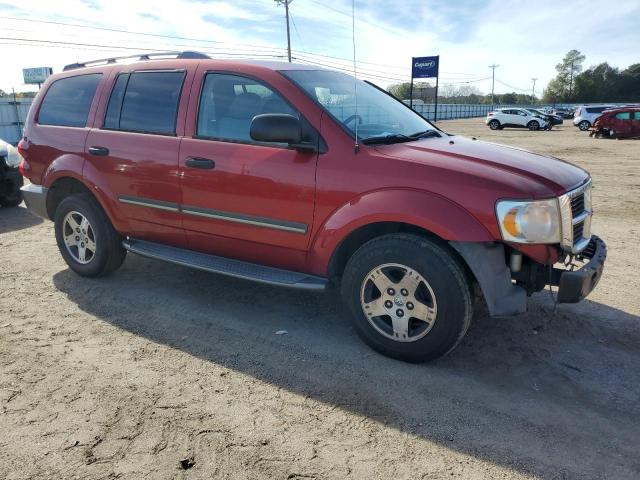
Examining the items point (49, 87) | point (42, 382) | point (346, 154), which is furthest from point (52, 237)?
point (346, 154)

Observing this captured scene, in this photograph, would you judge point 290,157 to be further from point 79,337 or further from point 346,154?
point 79,337

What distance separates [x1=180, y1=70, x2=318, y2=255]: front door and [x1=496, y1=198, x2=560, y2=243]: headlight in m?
1.24

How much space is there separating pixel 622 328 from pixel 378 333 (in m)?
1.97

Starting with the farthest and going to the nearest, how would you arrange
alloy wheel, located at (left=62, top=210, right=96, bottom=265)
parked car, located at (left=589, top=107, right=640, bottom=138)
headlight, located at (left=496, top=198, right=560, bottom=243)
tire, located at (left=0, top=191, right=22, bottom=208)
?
parked car, located at (left=589, top=107, right=640, bottom=138), tire, located at (left=0, top=191, right=22, bottom=208), alloy wheel, located at (left=62, top=210, right=96, bottom=265), headlight, located at (left=496, top=198, right=560, bottom=243)

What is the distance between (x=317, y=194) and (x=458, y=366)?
4.80 ft

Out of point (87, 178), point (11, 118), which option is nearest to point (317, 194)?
point (87, 178)

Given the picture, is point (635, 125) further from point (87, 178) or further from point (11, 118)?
point (11, 118)

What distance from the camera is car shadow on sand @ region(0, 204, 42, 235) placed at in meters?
7.55

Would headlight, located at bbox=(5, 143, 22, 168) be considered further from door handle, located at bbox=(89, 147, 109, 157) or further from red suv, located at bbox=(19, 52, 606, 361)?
door handle, located at bbox=(89, 147, 109, 157)

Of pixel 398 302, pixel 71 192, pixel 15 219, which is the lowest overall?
pixel 15 219

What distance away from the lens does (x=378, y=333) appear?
351 cm

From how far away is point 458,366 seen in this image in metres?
3.48

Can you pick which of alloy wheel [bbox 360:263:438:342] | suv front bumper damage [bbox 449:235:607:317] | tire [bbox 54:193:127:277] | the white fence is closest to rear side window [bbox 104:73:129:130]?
tire [bbox 54:193:127:277]

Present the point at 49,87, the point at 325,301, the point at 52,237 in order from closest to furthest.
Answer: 1. the point at 325,301
2. the point at 49,87
3. the point at 52,237
